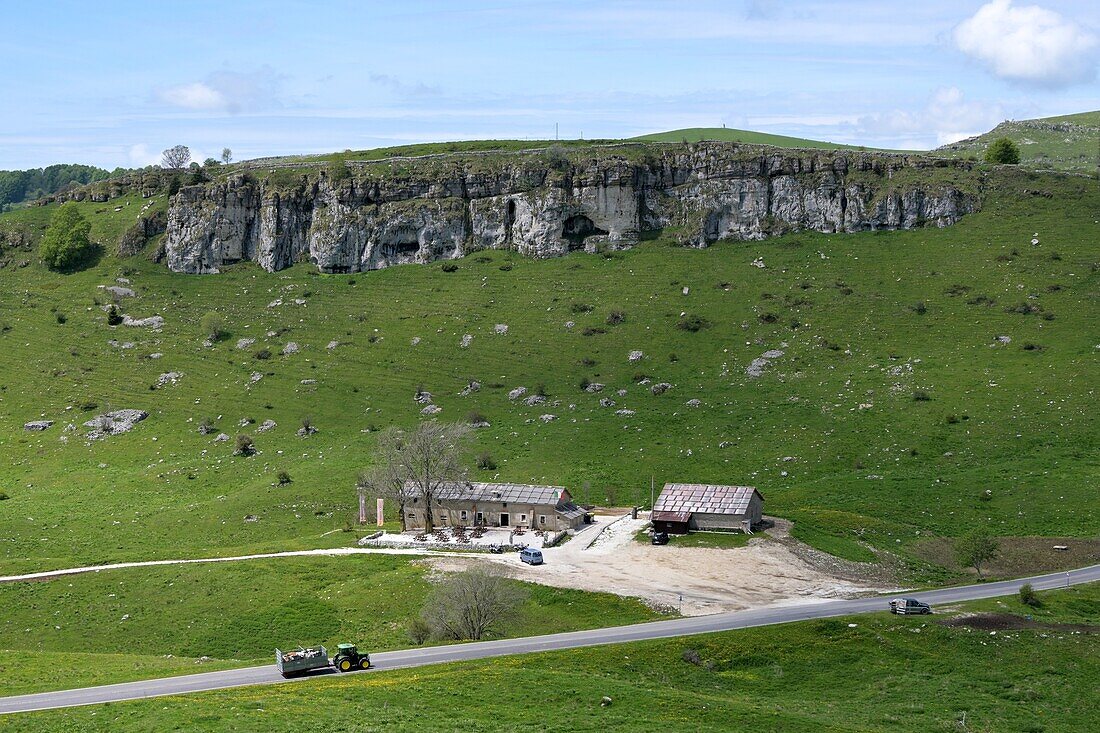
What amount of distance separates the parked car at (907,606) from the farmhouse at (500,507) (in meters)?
30.8

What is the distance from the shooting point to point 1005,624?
68.2m

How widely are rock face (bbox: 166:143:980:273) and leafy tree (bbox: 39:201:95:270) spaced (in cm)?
1458

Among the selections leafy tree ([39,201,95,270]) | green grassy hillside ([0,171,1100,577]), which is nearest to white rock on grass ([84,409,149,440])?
green grassy hillside ([0,171,1100,577])

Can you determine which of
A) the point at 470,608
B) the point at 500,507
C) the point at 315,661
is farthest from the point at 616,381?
the point at 315,661

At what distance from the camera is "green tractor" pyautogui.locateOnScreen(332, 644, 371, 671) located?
57531 mm

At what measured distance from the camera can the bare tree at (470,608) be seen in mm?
67312

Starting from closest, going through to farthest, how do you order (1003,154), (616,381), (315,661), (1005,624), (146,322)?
(315,661) → (1005,624) → (616,381) → (146,322) → (1003,154)

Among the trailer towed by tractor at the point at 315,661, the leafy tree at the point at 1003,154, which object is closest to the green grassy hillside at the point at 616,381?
the leafy tree at the point at 1003,154

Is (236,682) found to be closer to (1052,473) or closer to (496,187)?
(1052,473)

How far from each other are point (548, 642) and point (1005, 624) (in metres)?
29.0

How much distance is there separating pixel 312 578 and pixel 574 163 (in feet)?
323

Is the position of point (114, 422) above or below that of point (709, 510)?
above

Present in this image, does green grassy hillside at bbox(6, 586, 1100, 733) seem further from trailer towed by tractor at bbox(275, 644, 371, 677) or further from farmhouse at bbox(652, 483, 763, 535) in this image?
farmhouse at bbox(652, 483, 763, 535)

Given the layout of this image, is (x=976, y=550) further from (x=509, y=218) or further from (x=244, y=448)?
(x=509, y=218)
